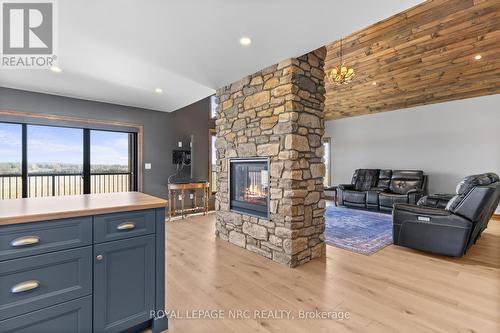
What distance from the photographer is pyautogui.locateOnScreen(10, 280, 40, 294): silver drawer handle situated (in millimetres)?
1299

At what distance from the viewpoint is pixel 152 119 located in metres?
5.51

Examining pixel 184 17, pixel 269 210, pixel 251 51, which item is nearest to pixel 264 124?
Result: pixel 251 51

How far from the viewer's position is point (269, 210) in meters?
3.12

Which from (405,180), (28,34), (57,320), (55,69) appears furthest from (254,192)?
(405,180)

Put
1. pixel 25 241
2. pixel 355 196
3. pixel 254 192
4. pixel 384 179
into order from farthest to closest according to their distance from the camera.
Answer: pixel 384 179 → pixel 355 196 → pixel 254 192 → pixel 25 241

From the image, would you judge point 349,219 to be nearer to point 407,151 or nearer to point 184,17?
point 407,151

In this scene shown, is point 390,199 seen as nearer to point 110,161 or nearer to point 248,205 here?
point 248,205

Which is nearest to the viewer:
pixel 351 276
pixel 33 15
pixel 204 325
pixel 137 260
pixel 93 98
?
pixel 137 260

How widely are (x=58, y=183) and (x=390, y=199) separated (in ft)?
22.7

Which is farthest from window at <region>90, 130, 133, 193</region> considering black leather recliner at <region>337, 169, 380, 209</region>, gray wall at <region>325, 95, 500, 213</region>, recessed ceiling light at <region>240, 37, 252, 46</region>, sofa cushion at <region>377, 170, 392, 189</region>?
gray wall at <region>325, 95, 500, 213</region>

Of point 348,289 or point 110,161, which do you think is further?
point 110,161

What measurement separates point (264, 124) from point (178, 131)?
3.32 metres

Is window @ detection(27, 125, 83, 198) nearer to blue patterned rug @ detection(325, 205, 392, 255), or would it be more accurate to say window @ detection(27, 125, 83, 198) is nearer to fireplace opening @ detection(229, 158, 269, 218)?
fireplace opening @ detection(229, 158, 269, 218)

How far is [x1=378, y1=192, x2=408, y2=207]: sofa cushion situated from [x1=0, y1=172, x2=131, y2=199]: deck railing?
583 cm
